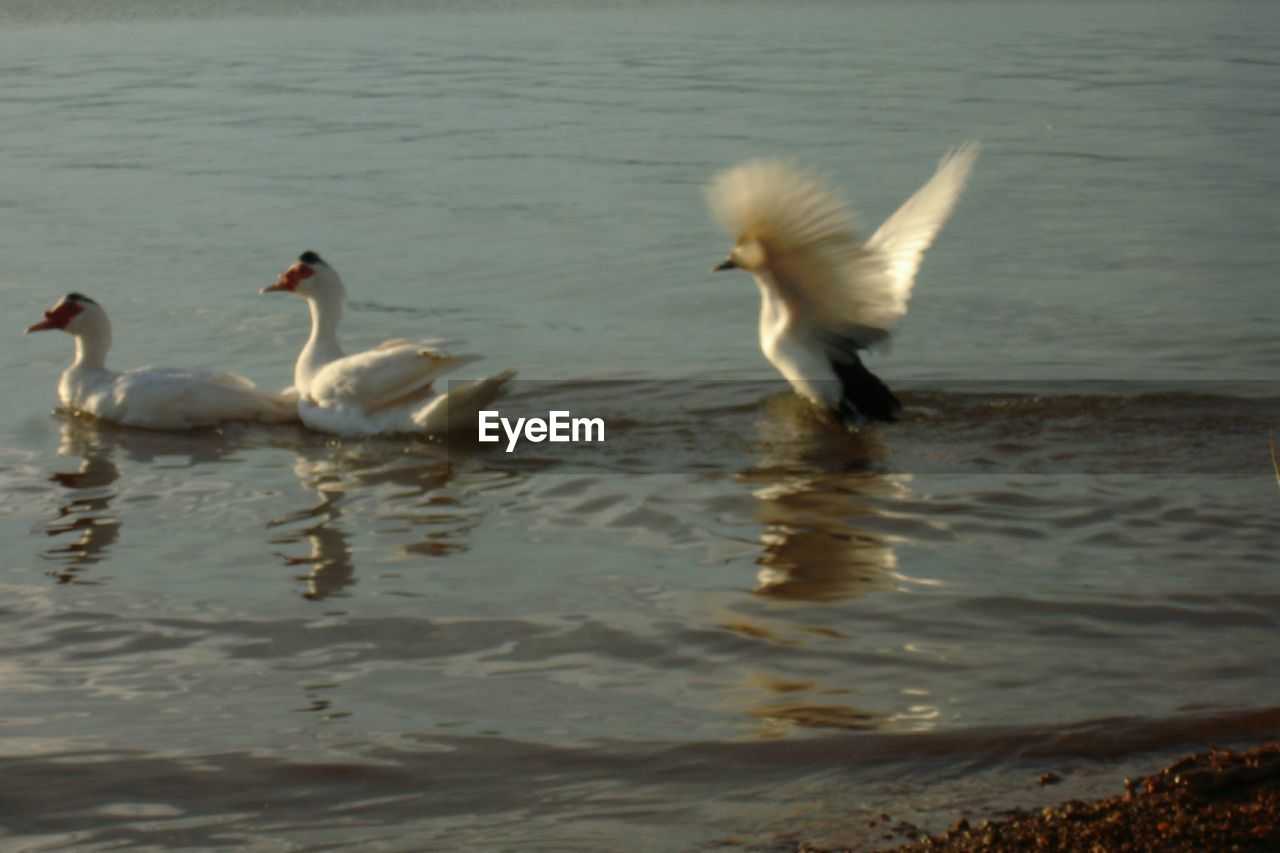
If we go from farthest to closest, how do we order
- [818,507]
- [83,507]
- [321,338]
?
1. [321,338]
2. [83,507]
3. [818,507]

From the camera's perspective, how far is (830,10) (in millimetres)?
33062

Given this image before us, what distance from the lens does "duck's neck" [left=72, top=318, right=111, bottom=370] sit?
31.7ft

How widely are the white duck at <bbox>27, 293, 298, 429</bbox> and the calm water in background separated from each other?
12 cm

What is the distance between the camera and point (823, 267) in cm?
855

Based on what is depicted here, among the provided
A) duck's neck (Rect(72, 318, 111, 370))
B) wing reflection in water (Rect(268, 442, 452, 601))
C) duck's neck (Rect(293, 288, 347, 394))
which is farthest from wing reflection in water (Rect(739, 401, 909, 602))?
duck's neck (Rect(72, 318, 111, 370))

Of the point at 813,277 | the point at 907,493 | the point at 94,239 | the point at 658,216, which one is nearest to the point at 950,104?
the point at 658,216

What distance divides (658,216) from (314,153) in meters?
4.78

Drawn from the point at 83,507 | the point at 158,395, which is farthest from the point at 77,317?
the point at 83,507

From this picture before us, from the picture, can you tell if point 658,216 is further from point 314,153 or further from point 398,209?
point 314,153

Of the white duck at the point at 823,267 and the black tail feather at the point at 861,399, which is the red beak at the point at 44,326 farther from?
the black tail feather at the point at 861,399

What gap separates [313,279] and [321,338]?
33 cm

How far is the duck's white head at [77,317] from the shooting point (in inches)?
381

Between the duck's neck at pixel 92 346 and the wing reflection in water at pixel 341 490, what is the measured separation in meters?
1.69

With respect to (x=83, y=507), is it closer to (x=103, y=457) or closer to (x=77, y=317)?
(x=103, y=457)
